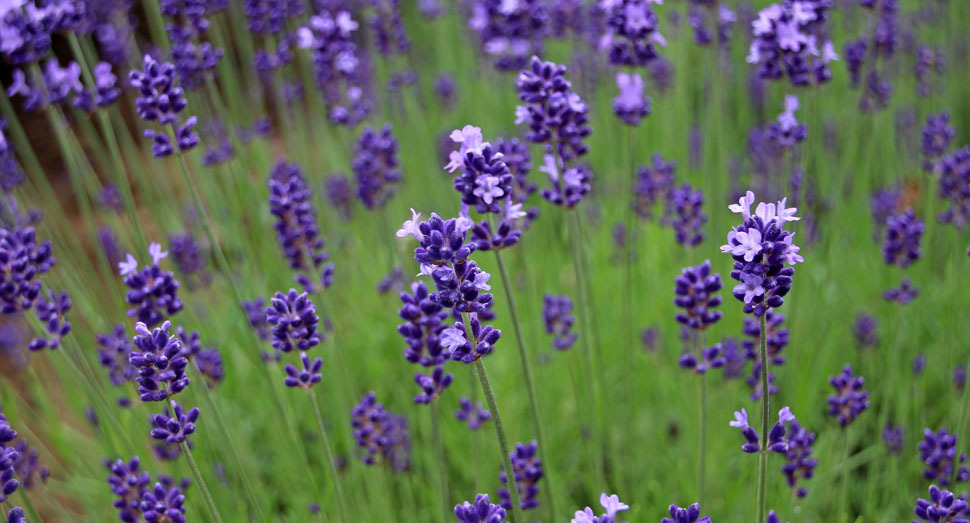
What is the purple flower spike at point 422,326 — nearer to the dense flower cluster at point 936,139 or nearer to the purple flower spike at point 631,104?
the purple flower spike at point 631,104

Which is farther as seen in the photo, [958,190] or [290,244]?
[958,190]

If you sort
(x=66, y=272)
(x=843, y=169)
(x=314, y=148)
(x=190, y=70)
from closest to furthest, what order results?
(x=843, y=169) < (x=190, y=70) < (x=66, y=272) < (x=314, y=148)

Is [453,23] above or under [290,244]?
above

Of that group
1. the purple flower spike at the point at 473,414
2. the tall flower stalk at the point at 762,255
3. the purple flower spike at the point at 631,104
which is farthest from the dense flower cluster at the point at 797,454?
the purple flower spike at the point at 631,104

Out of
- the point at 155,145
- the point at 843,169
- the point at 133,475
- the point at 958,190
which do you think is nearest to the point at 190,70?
the point at 155,145

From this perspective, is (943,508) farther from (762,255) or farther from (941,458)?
(762,255)

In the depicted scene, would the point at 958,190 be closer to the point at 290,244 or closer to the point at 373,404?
the point at 373,404

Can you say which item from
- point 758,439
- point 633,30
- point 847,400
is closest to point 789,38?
point 633,30
